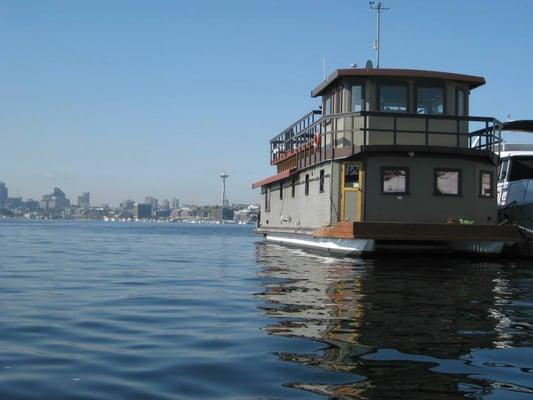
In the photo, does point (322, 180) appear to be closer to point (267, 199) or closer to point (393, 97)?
point (393, 97)

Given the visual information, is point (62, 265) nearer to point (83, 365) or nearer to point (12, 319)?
point (12, 319)

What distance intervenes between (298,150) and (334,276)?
1271 cm

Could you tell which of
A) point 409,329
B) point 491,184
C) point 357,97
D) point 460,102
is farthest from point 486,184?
point 409,329

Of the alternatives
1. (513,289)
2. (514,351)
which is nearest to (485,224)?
(513,289)

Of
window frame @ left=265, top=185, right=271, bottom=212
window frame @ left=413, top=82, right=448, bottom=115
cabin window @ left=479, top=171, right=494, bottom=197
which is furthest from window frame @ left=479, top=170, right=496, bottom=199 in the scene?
window frame @ left=265, top=185, right=271, bottom=212

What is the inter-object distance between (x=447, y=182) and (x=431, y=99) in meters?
2.82

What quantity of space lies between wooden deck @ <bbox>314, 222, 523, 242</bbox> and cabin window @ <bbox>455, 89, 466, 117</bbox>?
432 centimetres

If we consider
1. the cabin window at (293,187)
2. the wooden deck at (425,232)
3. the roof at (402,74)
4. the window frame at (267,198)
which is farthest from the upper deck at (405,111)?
the window frame at (267,198)

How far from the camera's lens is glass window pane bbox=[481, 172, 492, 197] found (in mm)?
20472

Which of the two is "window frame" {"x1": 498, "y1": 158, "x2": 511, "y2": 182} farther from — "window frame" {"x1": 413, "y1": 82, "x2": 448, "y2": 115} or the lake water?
the lake water

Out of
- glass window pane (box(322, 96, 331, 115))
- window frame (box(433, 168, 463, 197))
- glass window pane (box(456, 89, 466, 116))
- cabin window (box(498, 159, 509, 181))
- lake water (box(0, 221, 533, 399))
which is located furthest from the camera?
cabin window (box(498, 159, 509, 181))

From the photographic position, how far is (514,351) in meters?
6.89

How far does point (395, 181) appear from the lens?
64.8 ft

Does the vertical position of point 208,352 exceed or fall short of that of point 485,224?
it falls short
